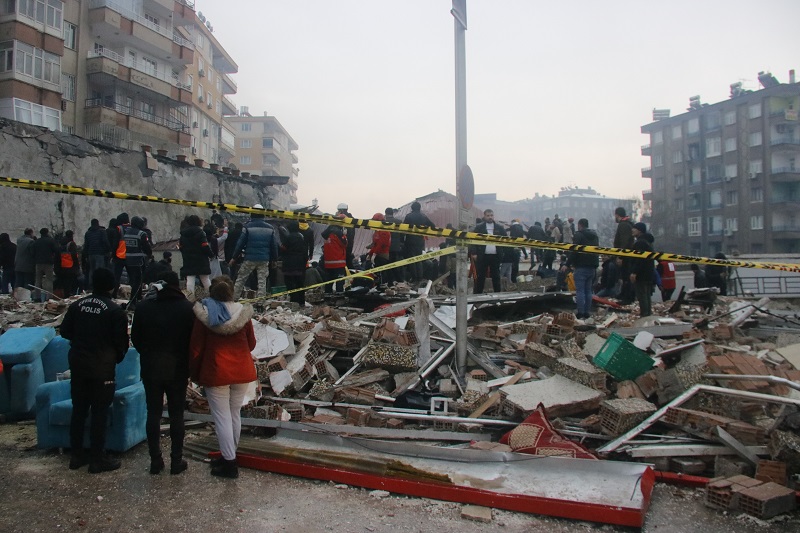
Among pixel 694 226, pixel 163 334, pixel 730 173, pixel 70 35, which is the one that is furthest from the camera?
pixel 694 226

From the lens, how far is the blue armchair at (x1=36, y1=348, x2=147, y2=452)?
5.39 metres

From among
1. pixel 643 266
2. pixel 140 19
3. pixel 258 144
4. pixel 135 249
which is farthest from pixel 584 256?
pixel 258 144

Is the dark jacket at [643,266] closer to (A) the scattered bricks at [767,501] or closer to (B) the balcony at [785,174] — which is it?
(A) the scattered bricks at [767,501]

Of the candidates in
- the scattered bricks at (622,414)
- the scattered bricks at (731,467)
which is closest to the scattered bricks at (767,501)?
the scattered bricks at (731,467)

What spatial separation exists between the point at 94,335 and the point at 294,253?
5987 millimetres

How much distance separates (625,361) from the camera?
6309mm

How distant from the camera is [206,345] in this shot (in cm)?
499

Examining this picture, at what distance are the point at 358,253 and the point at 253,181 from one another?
11.3m

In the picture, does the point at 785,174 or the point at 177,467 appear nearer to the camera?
the point at 177,467

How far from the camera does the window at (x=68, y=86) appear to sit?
32.4 m

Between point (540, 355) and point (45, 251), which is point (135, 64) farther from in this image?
point (540, 355)

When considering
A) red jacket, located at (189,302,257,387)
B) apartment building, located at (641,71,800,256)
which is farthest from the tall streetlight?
apartment building, located at (641,71,800,256)

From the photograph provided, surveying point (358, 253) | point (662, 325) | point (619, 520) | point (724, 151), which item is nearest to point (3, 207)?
point (358, 253)

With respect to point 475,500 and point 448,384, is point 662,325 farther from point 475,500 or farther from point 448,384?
point 475,500
